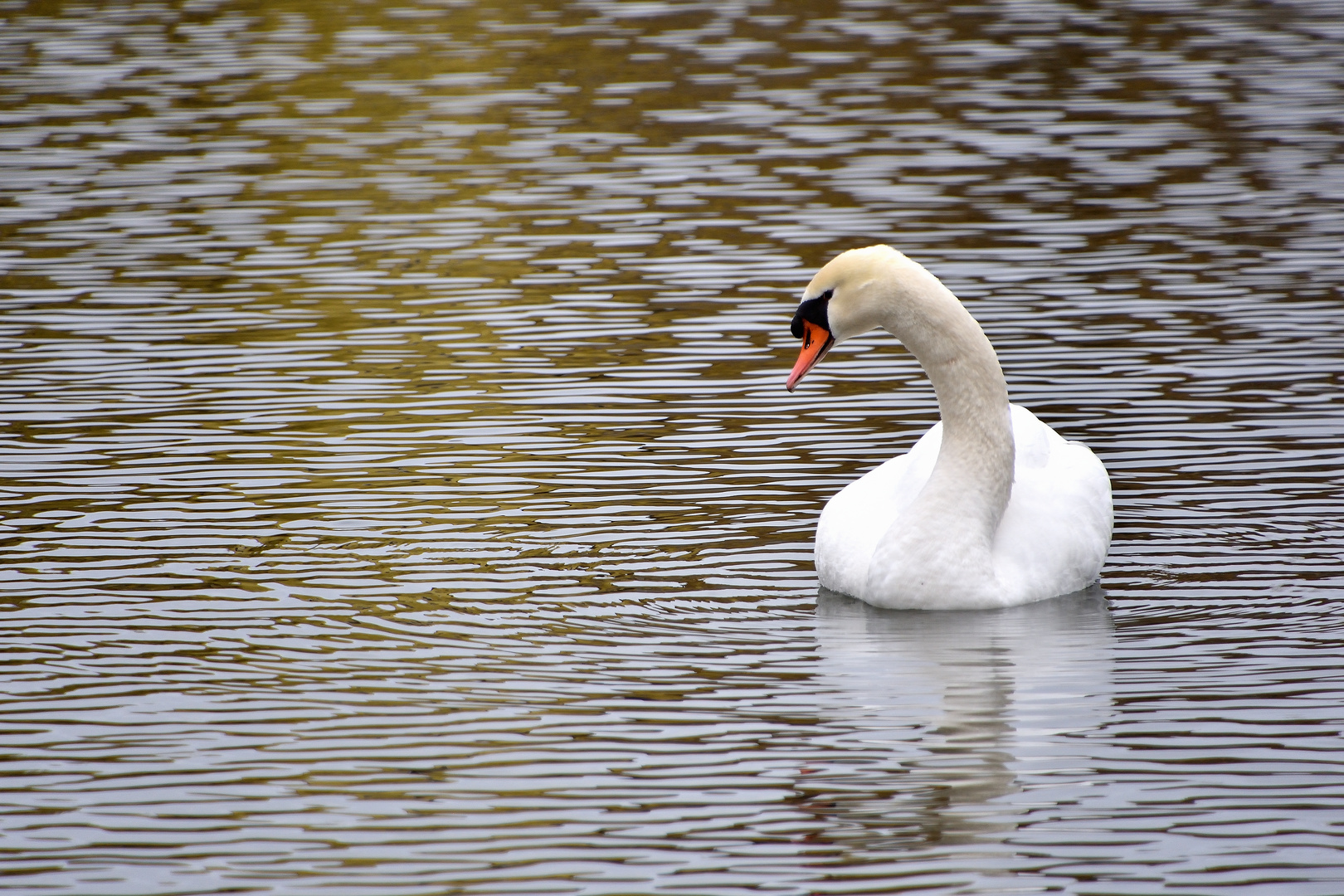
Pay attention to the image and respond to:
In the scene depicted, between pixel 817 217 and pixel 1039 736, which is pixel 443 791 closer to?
pixel 1039 736

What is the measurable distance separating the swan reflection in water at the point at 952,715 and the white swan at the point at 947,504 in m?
0.12

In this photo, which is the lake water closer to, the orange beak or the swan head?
the orange beak

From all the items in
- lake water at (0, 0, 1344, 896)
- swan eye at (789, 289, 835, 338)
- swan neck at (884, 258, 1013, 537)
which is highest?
swan eye at (789, 289, 835, 338)

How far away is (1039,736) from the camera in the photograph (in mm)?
7672

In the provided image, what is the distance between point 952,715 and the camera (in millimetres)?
7910

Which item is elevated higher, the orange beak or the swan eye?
the swan eye

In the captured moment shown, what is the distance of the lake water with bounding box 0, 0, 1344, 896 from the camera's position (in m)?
7.00

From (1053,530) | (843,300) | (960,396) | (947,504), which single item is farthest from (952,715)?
(843,300)

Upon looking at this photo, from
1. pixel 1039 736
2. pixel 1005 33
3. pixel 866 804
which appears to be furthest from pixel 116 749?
pixel 1005 33

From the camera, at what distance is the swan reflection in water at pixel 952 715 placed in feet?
23.0

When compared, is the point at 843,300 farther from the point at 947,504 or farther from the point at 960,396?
the point at 947,504

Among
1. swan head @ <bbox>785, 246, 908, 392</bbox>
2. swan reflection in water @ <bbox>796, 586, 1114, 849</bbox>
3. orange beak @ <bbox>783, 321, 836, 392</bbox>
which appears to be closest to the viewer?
swan reflection in water @ <bbox>796, 586, 1114, 849</bbox>

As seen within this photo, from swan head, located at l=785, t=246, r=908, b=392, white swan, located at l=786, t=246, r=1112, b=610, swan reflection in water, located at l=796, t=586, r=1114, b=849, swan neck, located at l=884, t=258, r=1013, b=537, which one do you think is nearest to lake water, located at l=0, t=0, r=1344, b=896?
swan reflection in water, located at l=796, t=586, r=1114, b=849

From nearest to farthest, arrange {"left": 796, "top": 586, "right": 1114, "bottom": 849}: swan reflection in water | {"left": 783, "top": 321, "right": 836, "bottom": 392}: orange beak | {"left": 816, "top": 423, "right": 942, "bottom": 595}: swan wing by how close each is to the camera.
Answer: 1. {"left": 796, "top": 586, "right": 1114, "bottom": 849}: swan reflection in water
2. {"left": 783, "top": 321, "right": 836, "bottom": 392}: orange beak
3. {"left": 816, "top": 423, "right": 942, "bottom": 595}: swan wing
